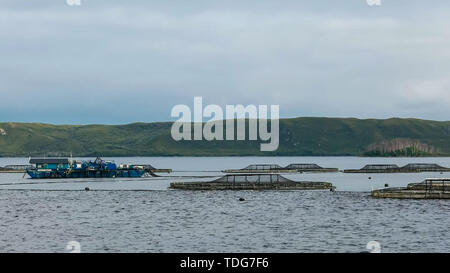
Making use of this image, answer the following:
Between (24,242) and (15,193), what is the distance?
84555mm

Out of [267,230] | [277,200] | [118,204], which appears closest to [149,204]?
[118,204]

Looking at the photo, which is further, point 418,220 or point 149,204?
point 149,204

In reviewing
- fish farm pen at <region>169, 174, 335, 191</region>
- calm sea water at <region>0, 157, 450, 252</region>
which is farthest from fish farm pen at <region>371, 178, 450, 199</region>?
fish farm pen at <region>169, 174, 335, 191</region>

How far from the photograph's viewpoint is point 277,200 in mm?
116188

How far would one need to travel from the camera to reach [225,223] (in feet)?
265

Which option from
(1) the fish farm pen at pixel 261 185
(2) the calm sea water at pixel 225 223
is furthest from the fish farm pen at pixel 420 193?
(1) the fish farm pen at pixel 261 185

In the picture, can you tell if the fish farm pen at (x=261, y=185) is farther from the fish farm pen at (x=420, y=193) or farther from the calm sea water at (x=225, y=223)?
the fish farm pen at (x=420, y=193)

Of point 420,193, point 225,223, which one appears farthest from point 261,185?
point 225,223

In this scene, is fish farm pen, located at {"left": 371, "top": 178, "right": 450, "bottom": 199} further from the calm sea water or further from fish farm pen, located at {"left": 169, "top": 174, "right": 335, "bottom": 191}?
fish farm pen, located at {"left": 169, "top": 174, "right": 335, "bottom": 191}

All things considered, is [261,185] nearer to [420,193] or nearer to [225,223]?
[420,193]

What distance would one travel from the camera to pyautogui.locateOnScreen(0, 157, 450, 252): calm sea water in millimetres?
62156
